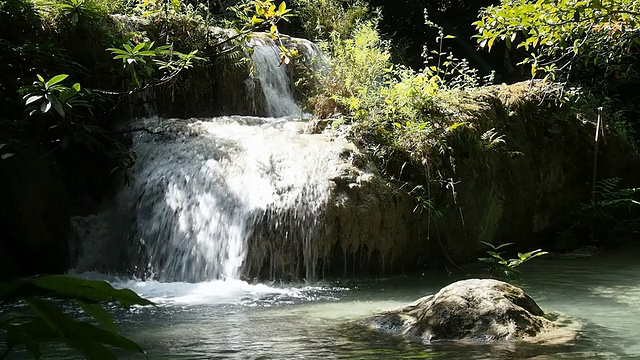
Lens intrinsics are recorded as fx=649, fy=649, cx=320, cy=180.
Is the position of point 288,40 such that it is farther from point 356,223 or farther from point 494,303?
point 494,303

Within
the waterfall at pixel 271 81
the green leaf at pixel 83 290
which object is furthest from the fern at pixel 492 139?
the green leaf at pixel 83 290

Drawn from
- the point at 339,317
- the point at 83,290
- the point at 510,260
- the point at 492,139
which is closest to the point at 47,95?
the point at 339,317

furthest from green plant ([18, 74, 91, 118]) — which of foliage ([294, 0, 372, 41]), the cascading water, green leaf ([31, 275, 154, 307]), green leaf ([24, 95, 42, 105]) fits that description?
foliage ([294, 0, 372, 41])

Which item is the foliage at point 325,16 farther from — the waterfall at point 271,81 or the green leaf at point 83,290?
the green leaf at point 83,290

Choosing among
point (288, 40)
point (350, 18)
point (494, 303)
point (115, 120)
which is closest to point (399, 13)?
point (350, 18)

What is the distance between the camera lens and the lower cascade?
23.0 ft

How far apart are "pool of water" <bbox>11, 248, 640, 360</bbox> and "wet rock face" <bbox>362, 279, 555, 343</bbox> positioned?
0.55 feet

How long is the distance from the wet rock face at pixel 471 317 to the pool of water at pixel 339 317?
0.17m

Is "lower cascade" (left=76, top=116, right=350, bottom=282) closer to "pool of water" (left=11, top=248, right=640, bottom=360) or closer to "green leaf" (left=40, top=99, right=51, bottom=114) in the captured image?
"pool of water" (left=11, top=248, right=640, bottom=360)

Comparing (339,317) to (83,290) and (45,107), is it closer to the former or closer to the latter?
(45,107)

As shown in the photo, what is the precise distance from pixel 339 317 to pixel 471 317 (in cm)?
113

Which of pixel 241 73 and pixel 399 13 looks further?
pixel 399 13

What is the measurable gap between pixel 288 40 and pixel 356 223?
513cm

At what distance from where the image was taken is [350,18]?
46.0 ft
